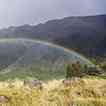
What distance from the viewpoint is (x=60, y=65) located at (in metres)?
196

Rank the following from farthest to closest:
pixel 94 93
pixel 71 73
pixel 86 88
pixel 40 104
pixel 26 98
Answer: pixel 71 73
pixel 86 88
pixel 94 93
pixel 26 98
pixel 40 104

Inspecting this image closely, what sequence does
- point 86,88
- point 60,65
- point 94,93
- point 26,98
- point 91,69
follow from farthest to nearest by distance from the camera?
point 60,65
point 91,69
point 86,88
point 94,93
point 26,98

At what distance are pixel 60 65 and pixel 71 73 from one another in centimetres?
11191

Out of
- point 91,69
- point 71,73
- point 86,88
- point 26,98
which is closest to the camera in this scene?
point 26,98

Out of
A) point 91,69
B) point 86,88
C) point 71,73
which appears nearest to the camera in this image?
point 86,88

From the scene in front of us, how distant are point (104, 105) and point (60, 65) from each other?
18246 centimetres

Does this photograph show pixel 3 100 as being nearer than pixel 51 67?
Yes

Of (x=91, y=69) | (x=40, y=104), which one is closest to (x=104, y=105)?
(x=40, y=104)

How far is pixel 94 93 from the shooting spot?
2059 cm

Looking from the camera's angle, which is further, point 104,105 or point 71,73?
point 71,73

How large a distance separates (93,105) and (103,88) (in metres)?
8.86

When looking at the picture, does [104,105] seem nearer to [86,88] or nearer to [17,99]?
[17,99]

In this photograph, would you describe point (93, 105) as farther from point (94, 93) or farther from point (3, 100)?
point (94, 93)

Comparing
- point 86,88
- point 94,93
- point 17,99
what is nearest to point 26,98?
point 17,99
